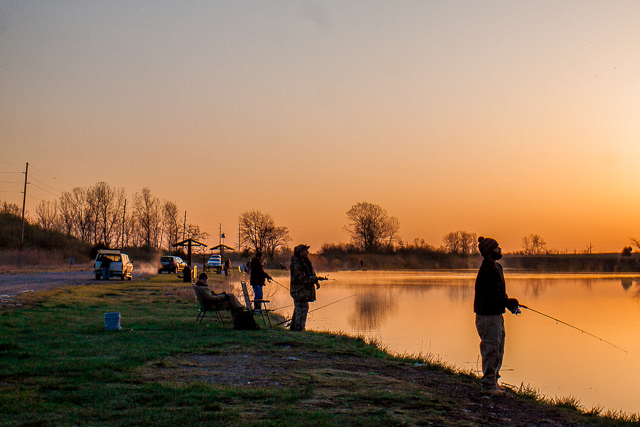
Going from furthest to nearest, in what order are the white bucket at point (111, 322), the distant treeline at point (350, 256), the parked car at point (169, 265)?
the distant treeline at point (350, 256)
the parked car at point (169, 265)
the white bucket at point (111, 322)

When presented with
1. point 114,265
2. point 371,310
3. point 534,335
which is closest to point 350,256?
A: point 114,265

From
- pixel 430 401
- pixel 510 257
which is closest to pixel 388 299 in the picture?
pixel 430 401

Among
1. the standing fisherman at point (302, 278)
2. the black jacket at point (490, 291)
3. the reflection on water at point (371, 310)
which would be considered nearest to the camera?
the black jacket at point (490, 291)

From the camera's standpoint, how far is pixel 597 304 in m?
28.9

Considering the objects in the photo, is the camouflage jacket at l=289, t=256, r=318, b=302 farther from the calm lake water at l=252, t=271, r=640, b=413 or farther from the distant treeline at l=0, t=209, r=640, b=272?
the distant treeline at l=0, t=209, r=640, b=272

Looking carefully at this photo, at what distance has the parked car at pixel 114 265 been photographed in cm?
3381

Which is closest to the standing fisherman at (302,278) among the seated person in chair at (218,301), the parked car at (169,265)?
the seated person in chair at (218,301)

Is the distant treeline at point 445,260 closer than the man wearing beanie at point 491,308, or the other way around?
the man wearing beanie at point 491,308

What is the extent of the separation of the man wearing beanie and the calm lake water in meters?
1.92

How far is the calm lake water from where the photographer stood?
11992 millimetres

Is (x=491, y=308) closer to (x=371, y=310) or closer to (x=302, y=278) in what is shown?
(x=302, y=278)

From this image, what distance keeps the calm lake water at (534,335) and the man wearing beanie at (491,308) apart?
192 cm

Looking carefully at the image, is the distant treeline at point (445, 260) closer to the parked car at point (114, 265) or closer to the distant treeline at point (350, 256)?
the distant treeline at point (350, 256)

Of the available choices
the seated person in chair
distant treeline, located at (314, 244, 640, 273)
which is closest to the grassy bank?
the seated person in chair
